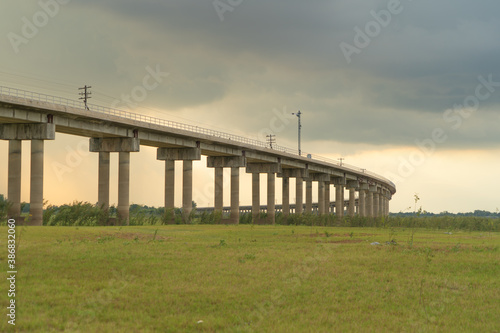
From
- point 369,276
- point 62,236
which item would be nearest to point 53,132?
point 62,236

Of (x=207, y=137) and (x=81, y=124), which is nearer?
(x=81, y=124)

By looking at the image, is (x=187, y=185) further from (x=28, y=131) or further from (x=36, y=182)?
(x=28, y=131)

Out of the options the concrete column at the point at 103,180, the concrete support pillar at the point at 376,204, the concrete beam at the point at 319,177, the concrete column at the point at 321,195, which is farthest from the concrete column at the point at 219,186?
the concrete support pillar at the point at 376,204

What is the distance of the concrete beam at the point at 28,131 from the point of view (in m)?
50.4

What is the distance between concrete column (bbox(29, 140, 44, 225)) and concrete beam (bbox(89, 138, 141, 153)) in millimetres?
10963

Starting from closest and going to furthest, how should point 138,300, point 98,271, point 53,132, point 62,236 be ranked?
point 138,300
point 98,271
point 62,236
point 53,132

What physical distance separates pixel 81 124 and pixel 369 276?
41.1 m

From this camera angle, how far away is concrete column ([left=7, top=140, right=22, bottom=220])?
50.9 meters

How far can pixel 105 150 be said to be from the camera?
61.2 m

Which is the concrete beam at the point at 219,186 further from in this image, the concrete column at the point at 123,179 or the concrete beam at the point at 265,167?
the concrete column at the point at 123,179

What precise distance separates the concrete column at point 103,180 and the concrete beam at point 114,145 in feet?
3.05

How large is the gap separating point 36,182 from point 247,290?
3813cm

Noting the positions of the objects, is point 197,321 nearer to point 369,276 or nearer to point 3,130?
point 369,276

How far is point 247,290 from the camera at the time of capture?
16.9m
